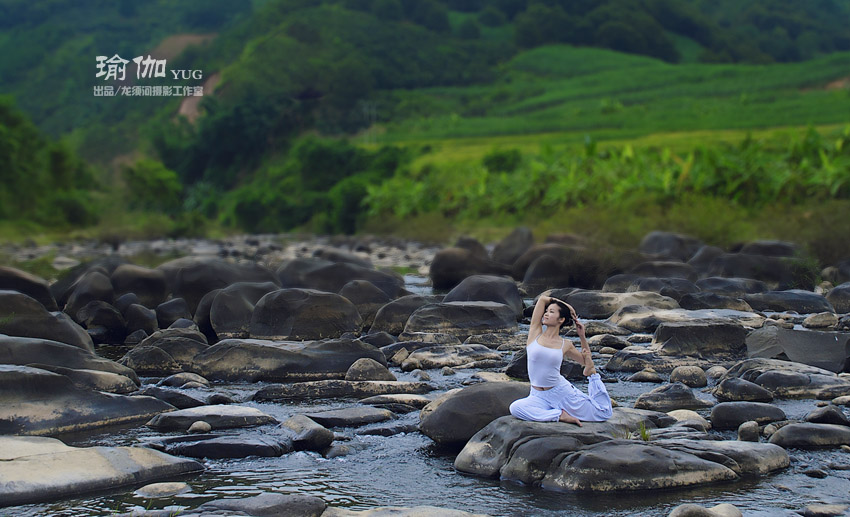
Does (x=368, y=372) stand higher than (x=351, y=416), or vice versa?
(x=368, y=372)

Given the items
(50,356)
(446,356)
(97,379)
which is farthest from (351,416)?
(50,356)

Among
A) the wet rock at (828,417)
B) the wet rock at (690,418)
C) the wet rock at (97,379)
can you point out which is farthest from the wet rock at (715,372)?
the wet rock at (97,379)

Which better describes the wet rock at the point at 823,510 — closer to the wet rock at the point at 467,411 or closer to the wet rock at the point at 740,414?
the wet rock at the point at 740,414

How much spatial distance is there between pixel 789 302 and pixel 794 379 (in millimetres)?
5598

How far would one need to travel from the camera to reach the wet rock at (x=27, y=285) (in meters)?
14.3

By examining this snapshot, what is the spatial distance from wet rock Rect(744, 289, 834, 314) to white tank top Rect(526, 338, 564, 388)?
25.5ft

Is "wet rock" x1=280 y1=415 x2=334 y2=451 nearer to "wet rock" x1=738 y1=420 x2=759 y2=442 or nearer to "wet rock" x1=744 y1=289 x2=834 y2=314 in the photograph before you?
"wet rock" x1=738 y1=420 x2=759 y2=442

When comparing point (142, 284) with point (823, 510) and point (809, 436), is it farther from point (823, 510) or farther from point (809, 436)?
point (823, 510)

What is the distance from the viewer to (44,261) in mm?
27297

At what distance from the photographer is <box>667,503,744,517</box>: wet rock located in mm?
5355

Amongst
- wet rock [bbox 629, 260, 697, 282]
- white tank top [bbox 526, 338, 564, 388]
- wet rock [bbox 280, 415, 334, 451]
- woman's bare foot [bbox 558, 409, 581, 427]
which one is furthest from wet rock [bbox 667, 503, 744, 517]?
wet rock [bbox 629, 260, 697, 282]

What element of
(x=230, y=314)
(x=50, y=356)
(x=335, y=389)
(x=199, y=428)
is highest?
(x=230, y=314)

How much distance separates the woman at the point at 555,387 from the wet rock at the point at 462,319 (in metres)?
4.83

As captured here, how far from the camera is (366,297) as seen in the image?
1384 cm
